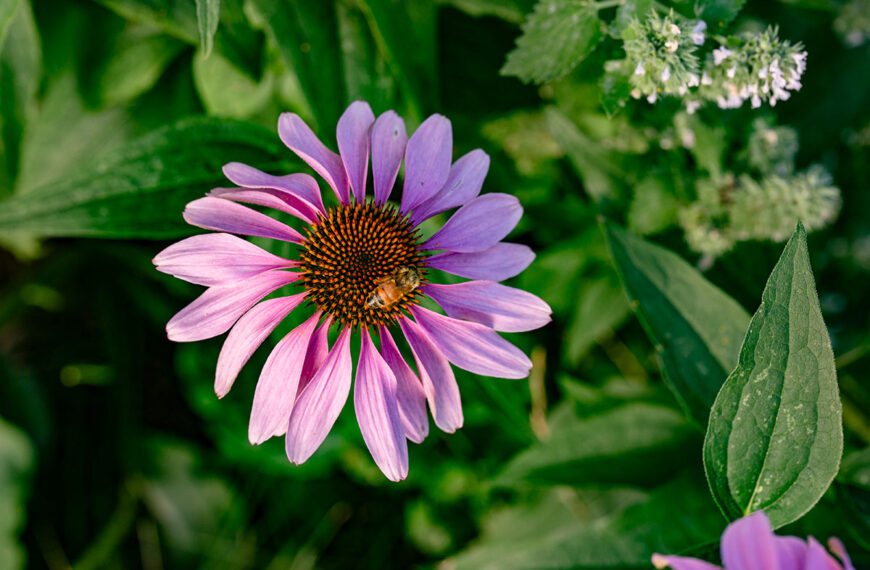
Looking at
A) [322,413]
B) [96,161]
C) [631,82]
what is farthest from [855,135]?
[96,161]

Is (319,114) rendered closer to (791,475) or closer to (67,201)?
(67,201)

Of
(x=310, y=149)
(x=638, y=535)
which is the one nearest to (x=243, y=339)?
(x=310, y=149)

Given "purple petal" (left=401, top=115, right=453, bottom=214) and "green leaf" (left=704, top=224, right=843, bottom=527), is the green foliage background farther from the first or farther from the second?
"purple petal" (left=401, top=115, right=453, bottom=214)

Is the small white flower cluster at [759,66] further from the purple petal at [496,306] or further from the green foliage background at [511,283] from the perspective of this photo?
the purple petal at [496,306]

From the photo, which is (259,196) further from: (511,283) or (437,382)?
(511,283)

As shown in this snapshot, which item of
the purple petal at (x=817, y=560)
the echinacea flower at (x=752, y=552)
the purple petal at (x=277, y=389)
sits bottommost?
the purple petal at (x=817, y=560)

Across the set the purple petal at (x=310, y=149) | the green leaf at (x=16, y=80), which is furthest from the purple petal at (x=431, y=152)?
the green leaf at (x=16, y=80)

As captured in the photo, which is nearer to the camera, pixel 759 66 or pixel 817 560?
pixel 817 560
